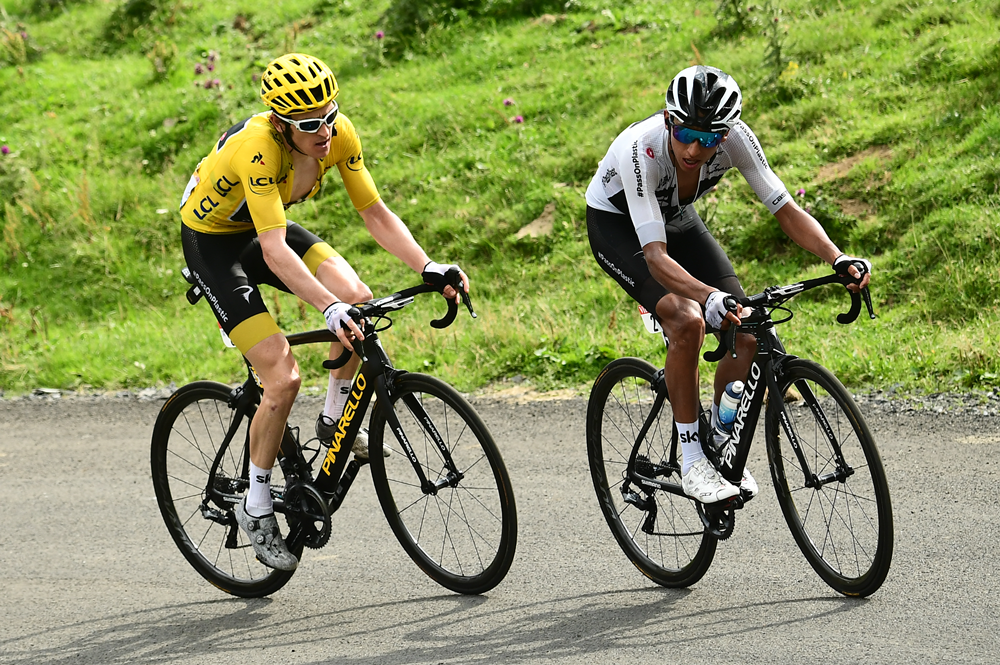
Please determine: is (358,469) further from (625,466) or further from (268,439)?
(625,466)

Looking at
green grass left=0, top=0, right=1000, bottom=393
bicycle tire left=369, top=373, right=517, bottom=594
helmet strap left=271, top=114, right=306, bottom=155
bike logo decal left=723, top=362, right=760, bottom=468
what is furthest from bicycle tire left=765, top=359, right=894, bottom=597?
green grass left=0, top=0, right=1000, bottom=393

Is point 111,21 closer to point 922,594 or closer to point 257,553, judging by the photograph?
point 257,553

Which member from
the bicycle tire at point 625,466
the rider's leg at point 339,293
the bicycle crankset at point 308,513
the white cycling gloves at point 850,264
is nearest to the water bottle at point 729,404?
the bicycle tire at point 625,466

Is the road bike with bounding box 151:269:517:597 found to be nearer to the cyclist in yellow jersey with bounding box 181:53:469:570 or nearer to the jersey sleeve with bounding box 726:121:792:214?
the cyclist in yellow jersey with bounding box 181:53:469:570

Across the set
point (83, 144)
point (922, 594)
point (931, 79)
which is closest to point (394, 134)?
point (83, 144)

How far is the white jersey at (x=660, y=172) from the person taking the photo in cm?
468

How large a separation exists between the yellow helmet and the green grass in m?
4.30

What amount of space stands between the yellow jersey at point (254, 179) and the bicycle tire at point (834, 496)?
2.28 metres

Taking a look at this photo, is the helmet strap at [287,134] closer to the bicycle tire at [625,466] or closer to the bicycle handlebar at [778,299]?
the bicycle tire at [625,466]

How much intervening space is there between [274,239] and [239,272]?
49 cm

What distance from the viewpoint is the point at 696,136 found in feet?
14.7

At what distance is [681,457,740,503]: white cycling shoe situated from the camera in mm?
4617

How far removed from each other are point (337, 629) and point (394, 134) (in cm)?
971

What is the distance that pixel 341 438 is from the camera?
4969 millimetres
